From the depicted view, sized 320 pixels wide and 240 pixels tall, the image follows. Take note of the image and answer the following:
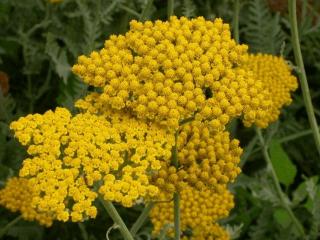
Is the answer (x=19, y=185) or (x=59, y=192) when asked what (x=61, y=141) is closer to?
(x=59, y=192)

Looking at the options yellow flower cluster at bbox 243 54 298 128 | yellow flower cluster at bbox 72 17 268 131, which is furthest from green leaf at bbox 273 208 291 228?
yellow flower cluster at bbox 72 17 268 131

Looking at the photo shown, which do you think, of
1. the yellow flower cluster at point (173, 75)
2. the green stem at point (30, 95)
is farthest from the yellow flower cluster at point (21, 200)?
the yellow flower cluster at point (173, 75)

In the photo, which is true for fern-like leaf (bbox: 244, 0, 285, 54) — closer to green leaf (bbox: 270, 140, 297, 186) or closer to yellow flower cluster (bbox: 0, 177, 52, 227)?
green leaf (bbox: 270, 140, 297, 186)

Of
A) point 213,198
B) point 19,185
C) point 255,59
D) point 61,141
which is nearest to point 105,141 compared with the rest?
point 61,141

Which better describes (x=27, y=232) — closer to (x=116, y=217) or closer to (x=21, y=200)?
(x=21, y=200)

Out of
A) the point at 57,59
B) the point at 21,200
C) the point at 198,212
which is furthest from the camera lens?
the point at 57,59

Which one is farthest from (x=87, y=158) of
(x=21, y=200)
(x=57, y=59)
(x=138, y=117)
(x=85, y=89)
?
(x=57, y=59)
